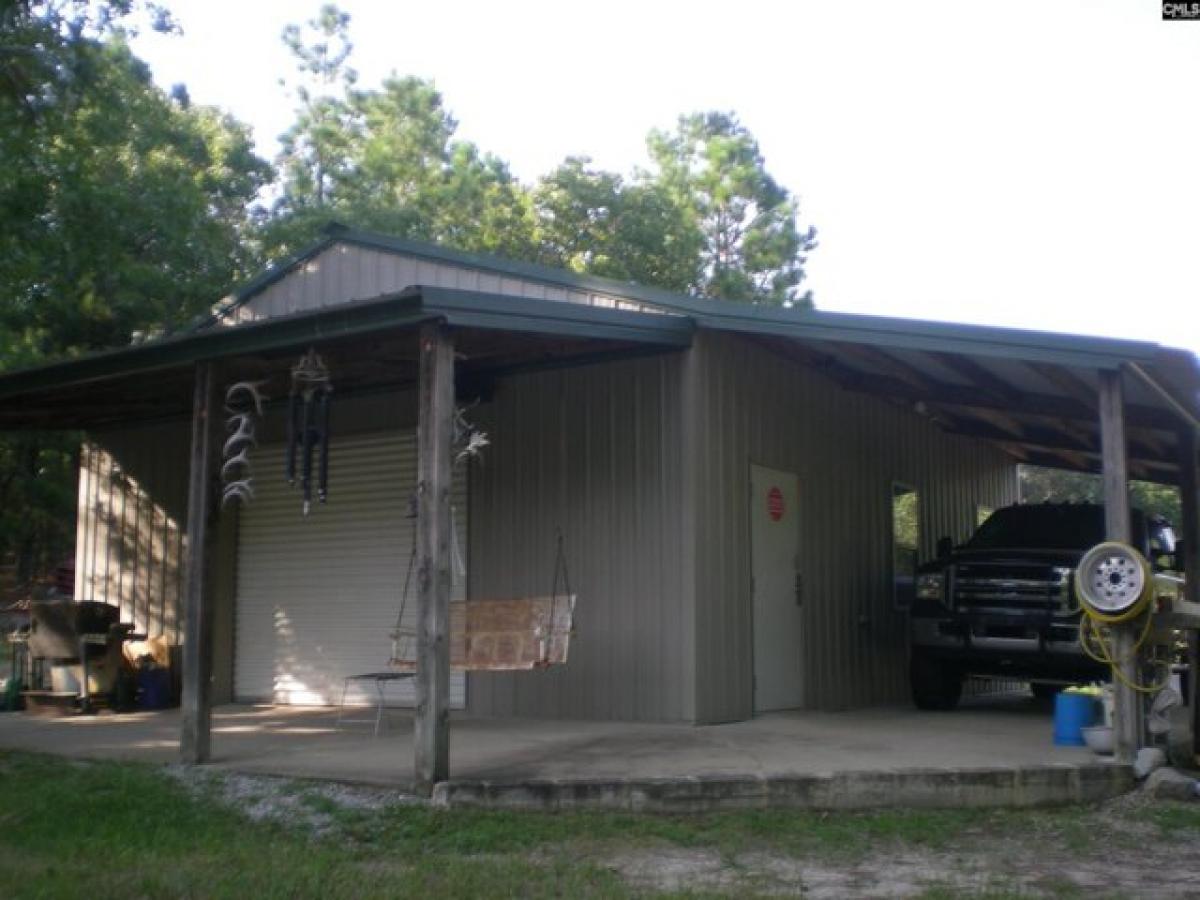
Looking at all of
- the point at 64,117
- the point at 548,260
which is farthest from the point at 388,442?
the point at 548,260

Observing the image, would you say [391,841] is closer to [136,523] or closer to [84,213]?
[136,523]

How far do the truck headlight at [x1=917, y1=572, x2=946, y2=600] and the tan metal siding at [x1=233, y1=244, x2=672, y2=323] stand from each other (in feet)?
11.4

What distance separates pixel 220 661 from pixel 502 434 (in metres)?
4.16

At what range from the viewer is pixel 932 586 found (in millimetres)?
11180

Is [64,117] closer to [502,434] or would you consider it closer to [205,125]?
[502,434]

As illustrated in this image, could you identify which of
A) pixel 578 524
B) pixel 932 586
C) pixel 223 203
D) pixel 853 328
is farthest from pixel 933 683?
pixel 223 203

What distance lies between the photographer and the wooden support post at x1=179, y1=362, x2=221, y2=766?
28.9 feet

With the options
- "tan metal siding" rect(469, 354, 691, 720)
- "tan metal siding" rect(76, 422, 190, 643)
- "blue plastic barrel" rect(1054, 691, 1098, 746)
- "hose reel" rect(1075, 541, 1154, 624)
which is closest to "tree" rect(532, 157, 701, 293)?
"tan metal siding" rect(76, 422, 190, 643)

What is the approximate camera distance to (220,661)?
1302 cm

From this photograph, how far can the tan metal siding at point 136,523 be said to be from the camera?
13.6 metres

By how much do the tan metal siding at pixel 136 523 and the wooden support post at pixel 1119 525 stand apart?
30.5 feet

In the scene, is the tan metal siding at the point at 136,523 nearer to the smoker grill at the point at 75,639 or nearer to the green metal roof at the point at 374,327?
the smoker grill at the point at 75,639

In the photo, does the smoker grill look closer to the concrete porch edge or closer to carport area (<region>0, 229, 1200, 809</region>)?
carport area (<region>0, 229, 1200, 809</region>)

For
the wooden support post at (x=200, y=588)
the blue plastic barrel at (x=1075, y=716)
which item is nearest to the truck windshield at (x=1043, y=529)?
the blue plastic barrel at (x=1075, y=716)
